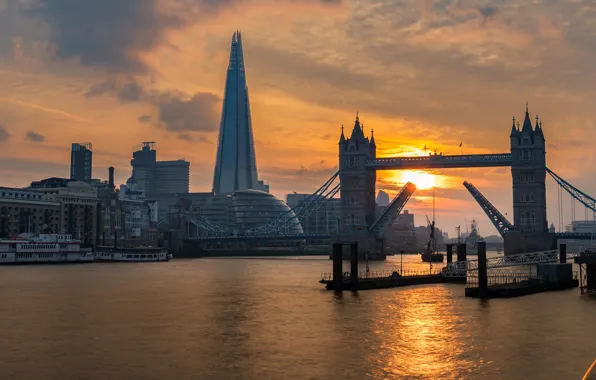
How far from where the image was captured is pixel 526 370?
4203 centimetres

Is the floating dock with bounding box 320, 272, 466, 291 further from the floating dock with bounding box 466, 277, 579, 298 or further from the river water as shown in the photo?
the floating dock with bounding box 466, 277, 579, 298

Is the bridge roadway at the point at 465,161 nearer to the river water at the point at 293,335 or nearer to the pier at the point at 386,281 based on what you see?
the pier at the point at 386,281

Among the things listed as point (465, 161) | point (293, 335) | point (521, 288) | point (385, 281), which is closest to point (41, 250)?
point (385, 281)

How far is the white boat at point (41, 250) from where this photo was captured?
153250mm

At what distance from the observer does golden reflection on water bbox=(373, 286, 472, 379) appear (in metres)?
42.2

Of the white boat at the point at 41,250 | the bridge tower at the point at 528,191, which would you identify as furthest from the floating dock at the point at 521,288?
the white boat at the point at 41,250

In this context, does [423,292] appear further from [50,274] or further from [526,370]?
[50,274]

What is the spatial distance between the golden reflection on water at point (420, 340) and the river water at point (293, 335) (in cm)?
11

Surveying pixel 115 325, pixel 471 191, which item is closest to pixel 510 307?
pixel 115 325

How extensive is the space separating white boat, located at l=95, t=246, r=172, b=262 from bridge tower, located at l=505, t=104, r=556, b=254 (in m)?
89.6

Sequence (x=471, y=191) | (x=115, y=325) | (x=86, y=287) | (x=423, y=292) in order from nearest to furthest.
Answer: (x=115, y=325)
(x=423, y=292)
(x=86, y=287)
(x=471, y=191)

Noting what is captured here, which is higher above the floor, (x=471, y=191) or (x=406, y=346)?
(x=471, y=191)

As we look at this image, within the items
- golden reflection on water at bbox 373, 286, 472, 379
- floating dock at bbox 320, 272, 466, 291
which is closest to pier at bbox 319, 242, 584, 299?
floating dock at bbox 320, 272, 466, 291

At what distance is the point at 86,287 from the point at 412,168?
119542mm
